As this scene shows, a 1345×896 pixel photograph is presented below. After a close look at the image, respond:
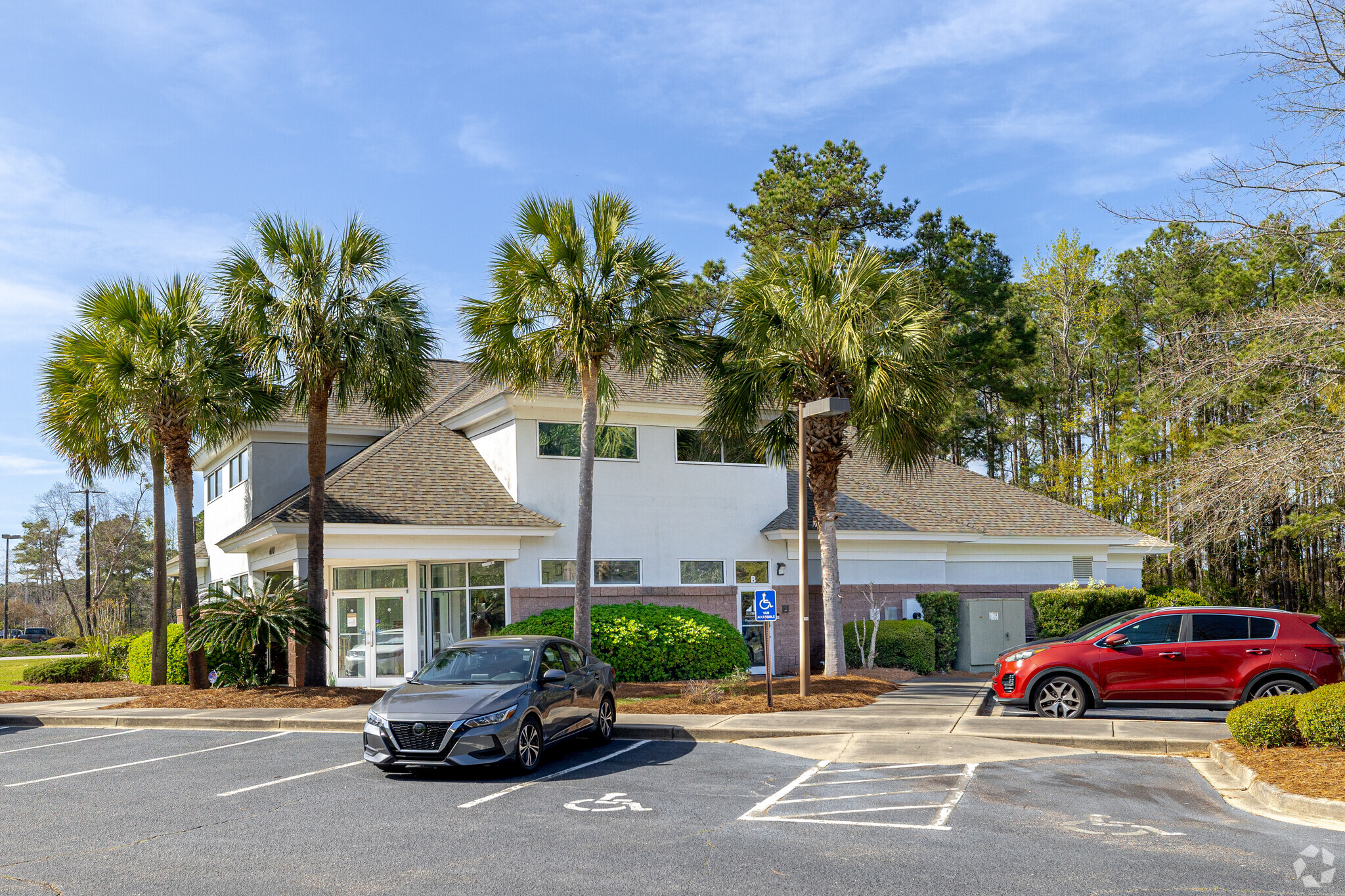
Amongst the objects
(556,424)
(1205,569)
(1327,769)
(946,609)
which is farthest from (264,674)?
(1205,569)

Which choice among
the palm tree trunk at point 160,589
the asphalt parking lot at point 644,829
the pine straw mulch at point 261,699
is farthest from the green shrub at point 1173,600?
the palm tree trunk at point 160,589

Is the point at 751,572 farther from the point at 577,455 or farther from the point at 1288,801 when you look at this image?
the point at 1288,801

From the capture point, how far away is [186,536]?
21422 millimetres

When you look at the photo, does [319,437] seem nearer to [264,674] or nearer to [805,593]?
[264,674]

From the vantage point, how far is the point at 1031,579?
2756 centimetres

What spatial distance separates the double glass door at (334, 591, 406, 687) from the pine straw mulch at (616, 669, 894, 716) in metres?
6.16

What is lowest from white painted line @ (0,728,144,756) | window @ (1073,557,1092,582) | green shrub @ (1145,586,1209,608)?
white painted line @ (0,728,144,756)

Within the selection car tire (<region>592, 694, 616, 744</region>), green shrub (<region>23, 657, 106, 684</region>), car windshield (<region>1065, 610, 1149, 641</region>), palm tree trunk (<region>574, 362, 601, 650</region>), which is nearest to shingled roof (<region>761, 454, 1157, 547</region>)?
palm tree trunk (<region>574, 362, 601, 650</region>)

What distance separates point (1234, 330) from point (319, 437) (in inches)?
598

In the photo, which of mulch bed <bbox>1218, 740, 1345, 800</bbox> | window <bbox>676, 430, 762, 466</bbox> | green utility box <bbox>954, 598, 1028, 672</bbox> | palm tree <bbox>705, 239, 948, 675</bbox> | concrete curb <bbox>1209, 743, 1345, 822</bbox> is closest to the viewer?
concrete curb <bbox>1209, 743, 1345, 822</bbox>

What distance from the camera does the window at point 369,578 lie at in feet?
76.9

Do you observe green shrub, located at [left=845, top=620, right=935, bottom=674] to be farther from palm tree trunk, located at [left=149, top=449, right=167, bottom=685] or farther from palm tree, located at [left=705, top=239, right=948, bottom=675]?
palm tree trunk, located at [left=149, top=449, right=167, bottom=685]

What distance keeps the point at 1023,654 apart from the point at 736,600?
9679 millimetres

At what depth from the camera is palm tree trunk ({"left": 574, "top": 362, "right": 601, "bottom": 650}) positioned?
61.3ft
